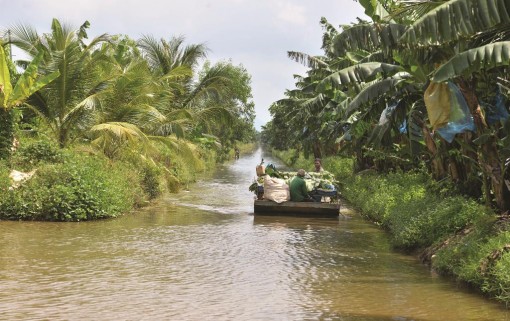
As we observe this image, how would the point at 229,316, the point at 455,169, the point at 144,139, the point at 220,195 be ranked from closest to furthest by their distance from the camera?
the point at 229,316, the point at 455,169, the point at 144,139, the point at 220,195

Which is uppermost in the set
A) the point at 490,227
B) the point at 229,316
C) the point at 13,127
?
the point at 13,127

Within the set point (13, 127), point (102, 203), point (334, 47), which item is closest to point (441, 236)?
point (334, 47)

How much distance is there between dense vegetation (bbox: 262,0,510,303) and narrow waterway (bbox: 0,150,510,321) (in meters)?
0.56

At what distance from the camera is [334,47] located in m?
8.76

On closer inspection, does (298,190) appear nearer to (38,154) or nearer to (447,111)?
(38,154)

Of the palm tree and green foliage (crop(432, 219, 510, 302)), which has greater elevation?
the palm tree

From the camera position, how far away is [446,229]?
1034cm

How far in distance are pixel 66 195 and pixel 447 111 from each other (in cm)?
876

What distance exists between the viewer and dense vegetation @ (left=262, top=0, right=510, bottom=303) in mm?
6727

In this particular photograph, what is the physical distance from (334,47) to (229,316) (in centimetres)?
440

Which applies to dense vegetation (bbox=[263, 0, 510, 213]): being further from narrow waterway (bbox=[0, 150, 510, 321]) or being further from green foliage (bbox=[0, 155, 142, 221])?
green foliage (bbox=[0, 155, 142, 221])

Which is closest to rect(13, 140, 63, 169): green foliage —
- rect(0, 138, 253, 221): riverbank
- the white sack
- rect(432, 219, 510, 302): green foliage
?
rect(0, 138, 253, 221): riverbank

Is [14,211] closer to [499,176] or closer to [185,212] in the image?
[185,212]

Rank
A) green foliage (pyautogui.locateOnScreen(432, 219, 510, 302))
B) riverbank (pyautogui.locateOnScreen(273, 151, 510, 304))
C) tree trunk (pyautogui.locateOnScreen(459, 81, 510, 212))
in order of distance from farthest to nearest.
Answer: tree trunk (pyautogui.locateOnScreen(459, 81, 510, 212)) < riverbank (pyautogui.locateOnScreen(273, 151, 510, 304)) < green foliage (pyautogui.locateOnScreen(432, 219, 510, 302))
